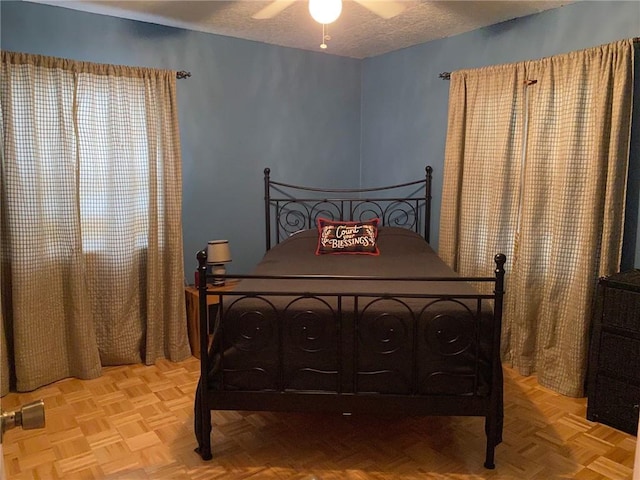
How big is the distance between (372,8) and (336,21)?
0.35m

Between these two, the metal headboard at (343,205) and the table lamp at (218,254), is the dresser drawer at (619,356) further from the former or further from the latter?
the table lamp at (218,254)

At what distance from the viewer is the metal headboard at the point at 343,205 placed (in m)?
4.11

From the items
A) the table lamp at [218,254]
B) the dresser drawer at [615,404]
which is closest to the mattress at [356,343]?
the dresser drawer at [615,404]

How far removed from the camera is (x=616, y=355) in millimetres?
2576

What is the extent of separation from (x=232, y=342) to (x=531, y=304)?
6.75 feet

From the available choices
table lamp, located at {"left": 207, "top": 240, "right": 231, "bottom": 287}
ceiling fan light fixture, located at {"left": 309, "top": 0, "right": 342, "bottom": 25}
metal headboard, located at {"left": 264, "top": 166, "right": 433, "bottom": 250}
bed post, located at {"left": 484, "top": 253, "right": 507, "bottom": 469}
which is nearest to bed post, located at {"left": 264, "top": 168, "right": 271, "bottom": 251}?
metal headboard, located at {"left": 264, "top": 166, "right": 433, "bottom": 250}

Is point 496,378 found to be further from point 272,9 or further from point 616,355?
point 272,9

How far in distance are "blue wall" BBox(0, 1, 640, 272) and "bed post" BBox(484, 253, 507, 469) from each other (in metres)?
1.26

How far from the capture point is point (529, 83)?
320 centimetres

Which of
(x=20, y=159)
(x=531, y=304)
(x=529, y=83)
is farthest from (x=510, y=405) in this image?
(x=20, y=159)

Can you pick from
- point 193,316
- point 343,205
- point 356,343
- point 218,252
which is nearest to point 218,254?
point 218,252

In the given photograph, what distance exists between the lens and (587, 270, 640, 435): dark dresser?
251cm

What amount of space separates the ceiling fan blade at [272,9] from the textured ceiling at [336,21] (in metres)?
0.03

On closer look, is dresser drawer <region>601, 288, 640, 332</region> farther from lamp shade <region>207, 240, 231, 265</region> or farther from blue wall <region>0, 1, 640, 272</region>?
lamp shade <region>207, 240, 231, 265</region>
